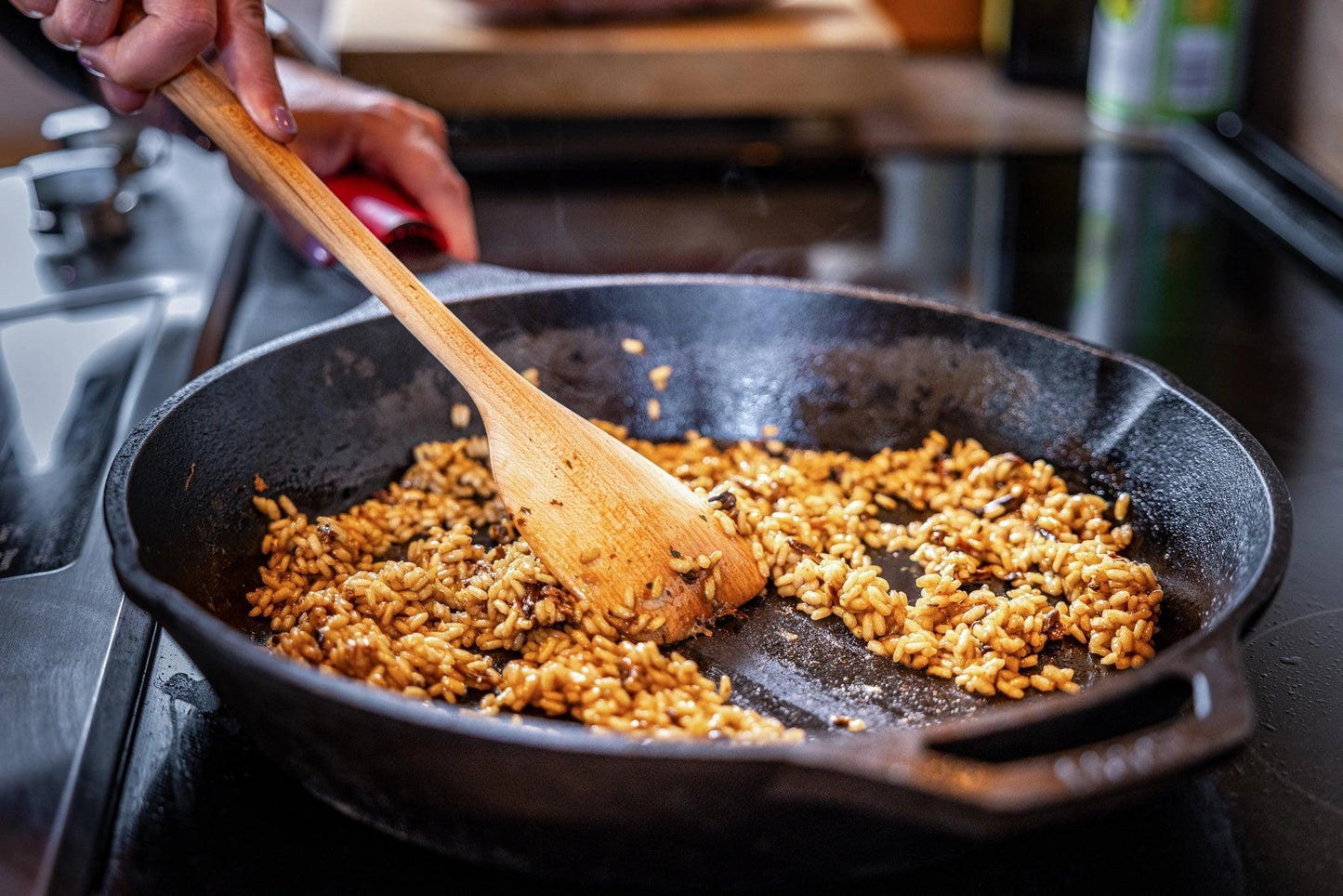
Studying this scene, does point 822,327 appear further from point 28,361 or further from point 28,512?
point 28,361

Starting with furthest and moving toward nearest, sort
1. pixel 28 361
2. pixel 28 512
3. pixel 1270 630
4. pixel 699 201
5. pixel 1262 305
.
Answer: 1. pixel 699 201
2. pixel 1262 305
3. pixel 28 361
4. pixel 28 512
5. pixel 1270 630

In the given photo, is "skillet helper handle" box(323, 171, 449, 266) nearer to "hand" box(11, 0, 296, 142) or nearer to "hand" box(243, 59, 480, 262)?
"hand" box(243, 59, 480, 262)

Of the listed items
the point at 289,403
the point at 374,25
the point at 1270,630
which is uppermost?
the point at 374,25

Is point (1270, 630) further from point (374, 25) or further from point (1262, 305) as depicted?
point (374, 25)

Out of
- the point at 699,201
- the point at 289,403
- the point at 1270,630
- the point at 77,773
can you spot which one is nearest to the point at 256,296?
the point at 289,403

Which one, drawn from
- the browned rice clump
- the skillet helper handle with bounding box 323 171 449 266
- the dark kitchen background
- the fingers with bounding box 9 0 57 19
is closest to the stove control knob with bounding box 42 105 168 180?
the dark kitchen background

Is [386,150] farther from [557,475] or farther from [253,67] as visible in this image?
[557,475]

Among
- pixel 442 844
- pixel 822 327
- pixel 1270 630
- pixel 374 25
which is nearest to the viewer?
pixel 442 844

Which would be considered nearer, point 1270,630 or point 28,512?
point 1270,630

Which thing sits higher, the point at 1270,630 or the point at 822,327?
the point at 822,327
